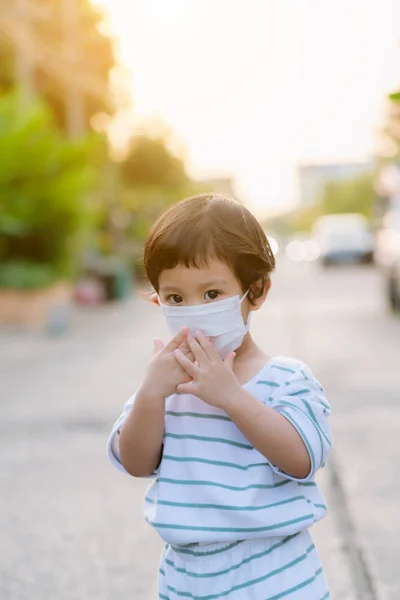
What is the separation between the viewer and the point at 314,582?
208cm

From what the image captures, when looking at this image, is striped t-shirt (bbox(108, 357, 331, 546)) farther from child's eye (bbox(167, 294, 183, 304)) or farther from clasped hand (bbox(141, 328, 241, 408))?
child's eye (bbox(167, 294, 183, 304))

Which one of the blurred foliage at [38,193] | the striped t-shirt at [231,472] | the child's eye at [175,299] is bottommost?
the blurred foliage at [38,193]

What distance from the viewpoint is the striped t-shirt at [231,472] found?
198cm

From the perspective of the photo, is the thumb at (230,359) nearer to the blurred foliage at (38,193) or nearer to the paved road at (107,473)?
the paved road at (107,473)

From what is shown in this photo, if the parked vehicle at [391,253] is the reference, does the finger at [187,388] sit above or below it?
above

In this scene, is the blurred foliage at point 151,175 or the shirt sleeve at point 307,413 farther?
the blurred foliage at point 151,175

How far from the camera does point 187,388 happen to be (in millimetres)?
1916

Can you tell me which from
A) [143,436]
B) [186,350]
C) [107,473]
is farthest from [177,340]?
[107,473]

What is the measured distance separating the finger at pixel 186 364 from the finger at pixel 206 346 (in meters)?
0.04

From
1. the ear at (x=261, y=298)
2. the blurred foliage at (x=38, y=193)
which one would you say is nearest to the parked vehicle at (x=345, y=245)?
the blurred foliage at (x=38, y=193)

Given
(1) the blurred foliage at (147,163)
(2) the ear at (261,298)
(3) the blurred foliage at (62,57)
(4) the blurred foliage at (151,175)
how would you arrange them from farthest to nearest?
(1) the blurred foliage at (147,163), (4) the blurred foliage at (151,175), (3) the blurred foliage at (62,57), (2) the ear at (261,298)

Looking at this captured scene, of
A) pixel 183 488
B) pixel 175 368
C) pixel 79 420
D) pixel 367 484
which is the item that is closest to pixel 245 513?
pixel 183 488

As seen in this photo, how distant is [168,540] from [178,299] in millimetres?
524

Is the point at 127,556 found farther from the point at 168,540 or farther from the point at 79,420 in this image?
the point at 79,420
